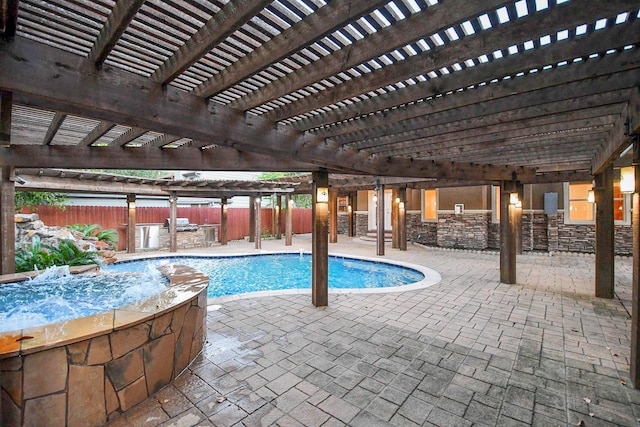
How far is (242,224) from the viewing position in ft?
66.1

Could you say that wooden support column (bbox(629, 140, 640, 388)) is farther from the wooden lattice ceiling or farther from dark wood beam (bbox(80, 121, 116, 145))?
dark wood beam (bbox(80, 121, 116, 145))

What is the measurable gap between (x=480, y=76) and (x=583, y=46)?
2.25 ft

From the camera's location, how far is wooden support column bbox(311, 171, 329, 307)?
6125 mm

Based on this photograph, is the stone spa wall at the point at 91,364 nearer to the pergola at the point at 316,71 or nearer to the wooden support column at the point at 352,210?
the pergola at the point at 316,71

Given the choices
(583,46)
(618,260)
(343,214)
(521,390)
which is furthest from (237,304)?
(343,214)

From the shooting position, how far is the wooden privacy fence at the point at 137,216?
13.7 metres

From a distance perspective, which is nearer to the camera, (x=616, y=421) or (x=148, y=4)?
(x=148, y=4)

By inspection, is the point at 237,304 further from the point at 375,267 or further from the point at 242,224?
the point at 242,224

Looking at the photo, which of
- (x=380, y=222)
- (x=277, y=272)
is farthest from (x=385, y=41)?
(x=380, y=222)

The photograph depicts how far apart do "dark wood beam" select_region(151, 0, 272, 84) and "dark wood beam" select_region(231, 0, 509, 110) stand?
2.80ft

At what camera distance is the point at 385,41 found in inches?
87.6

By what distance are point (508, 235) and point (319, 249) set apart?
5.46 metres

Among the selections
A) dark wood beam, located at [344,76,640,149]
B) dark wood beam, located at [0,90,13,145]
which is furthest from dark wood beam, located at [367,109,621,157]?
dark wood beam, located at [0,90,13,145]

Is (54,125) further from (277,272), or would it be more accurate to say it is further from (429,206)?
(429,206)
